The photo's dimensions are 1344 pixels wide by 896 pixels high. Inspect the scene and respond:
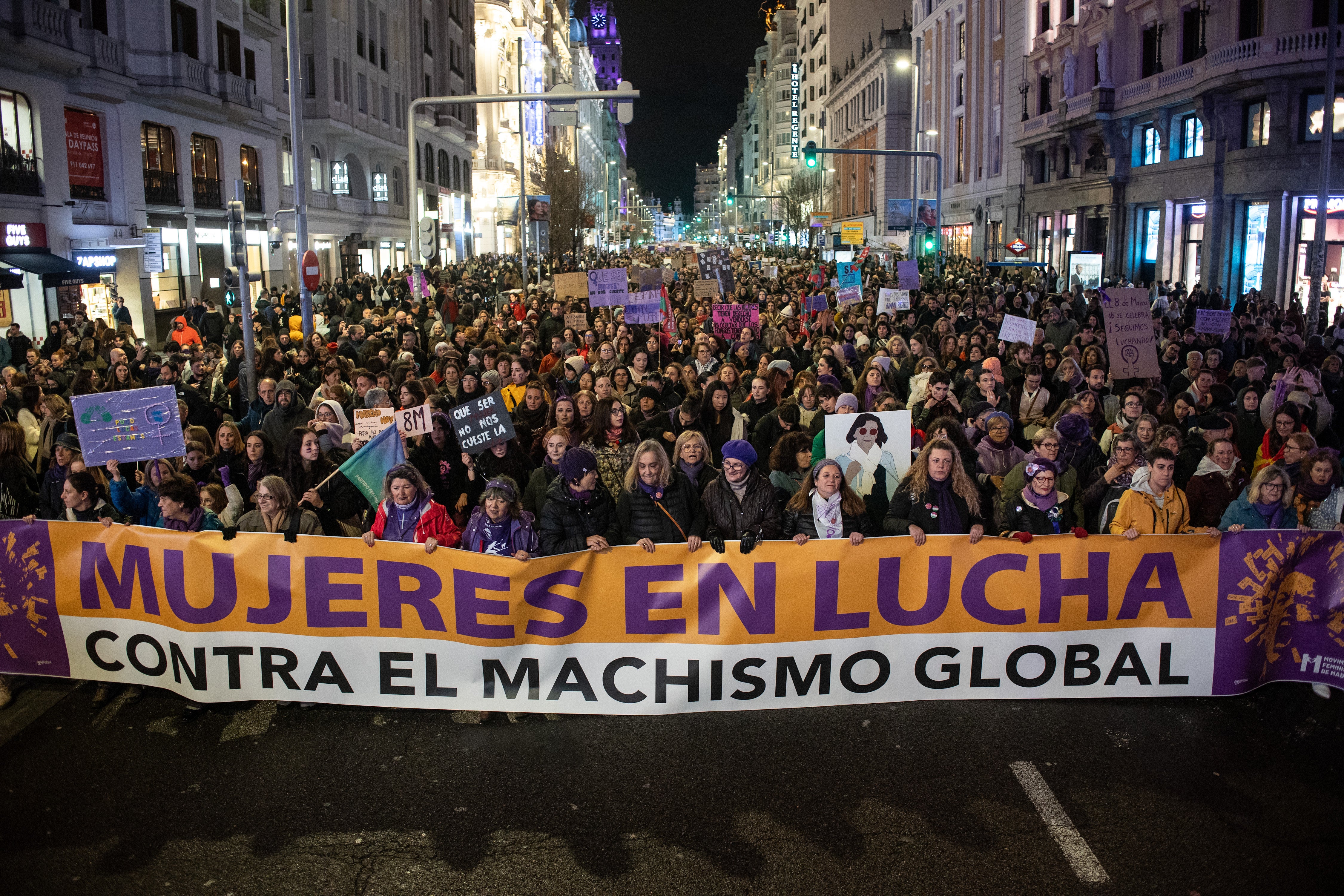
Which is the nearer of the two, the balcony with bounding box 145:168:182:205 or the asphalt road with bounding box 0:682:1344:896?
the asphalt road with bounding box 0:682:1344:896

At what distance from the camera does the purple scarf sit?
7090 mm

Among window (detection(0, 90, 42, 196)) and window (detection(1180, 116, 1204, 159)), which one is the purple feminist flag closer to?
window (detection(0, 90, 42, 196))

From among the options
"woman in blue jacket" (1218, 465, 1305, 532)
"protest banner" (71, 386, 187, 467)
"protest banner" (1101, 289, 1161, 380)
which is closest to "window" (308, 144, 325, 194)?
"protest banner" (1101, 289, 1161, 380)

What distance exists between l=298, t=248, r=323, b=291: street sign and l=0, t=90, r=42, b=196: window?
34.3 ft

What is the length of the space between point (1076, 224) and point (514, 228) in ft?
168

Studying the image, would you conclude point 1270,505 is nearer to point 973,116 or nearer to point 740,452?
point 740,452

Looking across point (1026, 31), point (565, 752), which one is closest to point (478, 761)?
point (565, 752)

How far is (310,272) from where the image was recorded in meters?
18.4

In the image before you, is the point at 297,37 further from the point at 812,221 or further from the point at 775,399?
the point at 812,221

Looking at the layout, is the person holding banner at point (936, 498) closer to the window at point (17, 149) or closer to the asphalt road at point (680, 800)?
the asphalt road at point (680, 800)

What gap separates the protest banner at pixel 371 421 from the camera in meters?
9.09

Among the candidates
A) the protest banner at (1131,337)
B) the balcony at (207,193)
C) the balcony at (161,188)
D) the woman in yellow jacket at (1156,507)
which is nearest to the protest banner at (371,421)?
the woman in yellow jacket at (1156,507)

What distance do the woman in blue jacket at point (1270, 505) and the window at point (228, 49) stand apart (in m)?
34.4

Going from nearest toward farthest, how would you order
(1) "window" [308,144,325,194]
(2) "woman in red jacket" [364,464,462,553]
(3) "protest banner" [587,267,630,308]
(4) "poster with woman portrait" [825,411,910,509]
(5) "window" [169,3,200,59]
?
(2) "woman in red jacket" [364,464,462,553], (4) "poster with woman portrait" [825,411,910,509], (3) "protest banner" [587,267,630,308], (5) "window" [169,3,200,59], (1) "window" [308,144,325,194]
